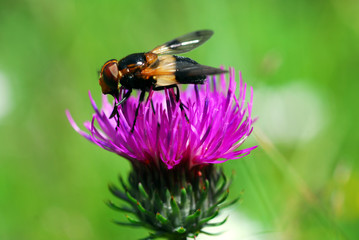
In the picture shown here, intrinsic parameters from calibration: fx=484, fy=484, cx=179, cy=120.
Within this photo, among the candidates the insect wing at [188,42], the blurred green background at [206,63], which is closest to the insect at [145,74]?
the insect wing at [188,42]

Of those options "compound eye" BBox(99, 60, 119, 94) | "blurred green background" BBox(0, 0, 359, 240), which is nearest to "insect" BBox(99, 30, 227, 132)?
"compound eye" BBox(99, 60, 119, 94)

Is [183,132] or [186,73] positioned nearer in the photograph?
[186,73]

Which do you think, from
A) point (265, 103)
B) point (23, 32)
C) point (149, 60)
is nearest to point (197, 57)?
point (265, 103)

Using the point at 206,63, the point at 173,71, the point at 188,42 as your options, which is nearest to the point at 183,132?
the point at 173,71

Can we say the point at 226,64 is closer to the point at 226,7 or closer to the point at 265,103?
the point at 265,103

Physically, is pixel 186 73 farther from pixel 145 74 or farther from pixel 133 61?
pixel 133 61

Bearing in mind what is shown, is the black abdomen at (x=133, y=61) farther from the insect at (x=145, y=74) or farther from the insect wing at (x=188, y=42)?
the insect wing at (x=188, y=42)
